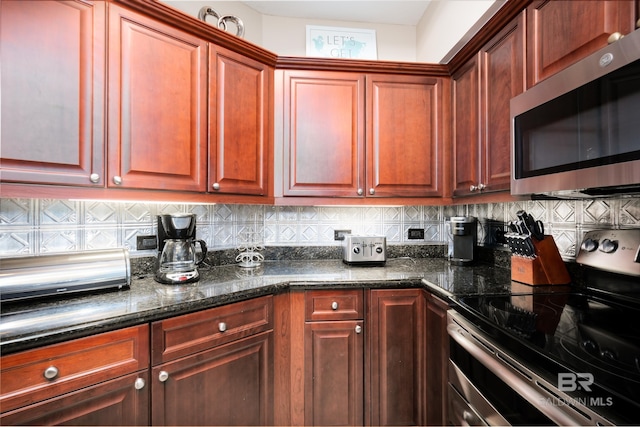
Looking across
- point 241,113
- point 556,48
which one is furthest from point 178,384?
point 556,48

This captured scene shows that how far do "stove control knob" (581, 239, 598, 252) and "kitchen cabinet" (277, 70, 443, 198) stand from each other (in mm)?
789

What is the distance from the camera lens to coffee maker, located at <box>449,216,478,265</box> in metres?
1.82

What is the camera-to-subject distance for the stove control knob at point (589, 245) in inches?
47.3

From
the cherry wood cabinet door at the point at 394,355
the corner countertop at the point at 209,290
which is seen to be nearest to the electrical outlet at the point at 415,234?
the corner countertop at the point at 209,290

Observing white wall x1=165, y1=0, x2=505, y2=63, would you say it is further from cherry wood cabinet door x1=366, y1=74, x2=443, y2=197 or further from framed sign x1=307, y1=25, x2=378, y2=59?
cherry wood cabinet door x1=366, y1=74, x2=443, y2=197

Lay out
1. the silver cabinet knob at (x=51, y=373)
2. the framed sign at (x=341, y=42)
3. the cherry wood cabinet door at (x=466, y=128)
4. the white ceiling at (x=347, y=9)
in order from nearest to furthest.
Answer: the silver cabinet knob at (x=51, y=373) < the cherry wood cabinet door at (x=466, y=128) < the white ceiling at (x=347, y=9) < the framed sign at (x=341, y=42)

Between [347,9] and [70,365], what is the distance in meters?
2.52

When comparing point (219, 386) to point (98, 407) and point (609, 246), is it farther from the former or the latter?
point (609, 246)

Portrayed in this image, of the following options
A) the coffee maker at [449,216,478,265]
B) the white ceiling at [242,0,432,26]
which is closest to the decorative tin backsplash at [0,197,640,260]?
the coffee maker at [449,216,478,265]

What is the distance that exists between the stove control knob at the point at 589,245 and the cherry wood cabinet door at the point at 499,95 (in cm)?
37

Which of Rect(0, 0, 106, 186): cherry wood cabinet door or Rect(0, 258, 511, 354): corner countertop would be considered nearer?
Rect(0, 258, 511, 354): corner countertop

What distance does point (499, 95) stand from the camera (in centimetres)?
142

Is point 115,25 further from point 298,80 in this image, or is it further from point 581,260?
point 581,260

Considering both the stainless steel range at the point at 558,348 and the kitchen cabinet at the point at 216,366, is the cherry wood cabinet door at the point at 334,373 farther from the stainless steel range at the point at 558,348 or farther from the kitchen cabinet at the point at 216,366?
the stainless steel range at the point at 558,348
